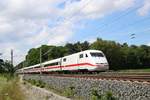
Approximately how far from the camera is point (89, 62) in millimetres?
35781

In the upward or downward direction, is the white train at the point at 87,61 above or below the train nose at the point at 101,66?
above

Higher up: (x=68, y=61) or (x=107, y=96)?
(x=68, y=61)

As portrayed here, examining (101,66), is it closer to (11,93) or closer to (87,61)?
(87,61)

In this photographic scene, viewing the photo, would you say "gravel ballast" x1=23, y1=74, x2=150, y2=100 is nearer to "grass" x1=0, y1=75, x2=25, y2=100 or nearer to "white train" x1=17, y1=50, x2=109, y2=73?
"grass" x1=0, y1=75, x2=25, y2=100

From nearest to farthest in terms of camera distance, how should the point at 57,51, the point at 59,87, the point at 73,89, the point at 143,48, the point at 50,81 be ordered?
the point at 73,89
the point at 59,87
the point at 50,81
the point at 143,48
the point at 57,51

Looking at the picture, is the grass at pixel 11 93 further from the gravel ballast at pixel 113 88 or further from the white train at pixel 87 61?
the gravel ballast at pixel 113 88

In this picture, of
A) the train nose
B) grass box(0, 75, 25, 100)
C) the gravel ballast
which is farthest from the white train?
the gravel ballast

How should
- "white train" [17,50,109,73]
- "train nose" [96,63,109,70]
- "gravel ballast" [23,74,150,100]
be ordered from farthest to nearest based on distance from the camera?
"white train" [17,50,109,73] < "train nose" [96,63,109,70] < "gravel ballast" [23,74,150,100]

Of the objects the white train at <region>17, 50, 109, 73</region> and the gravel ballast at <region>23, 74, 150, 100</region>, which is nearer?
the gravel ballast at <region>23, 74, 150, 100</region>

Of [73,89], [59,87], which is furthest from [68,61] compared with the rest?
[73,89]

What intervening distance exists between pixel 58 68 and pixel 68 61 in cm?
631

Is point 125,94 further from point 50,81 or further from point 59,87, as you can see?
point 50,81

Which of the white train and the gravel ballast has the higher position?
the white train

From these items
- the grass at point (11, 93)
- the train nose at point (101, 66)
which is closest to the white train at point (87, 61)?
the train nose at point (101, 66)
